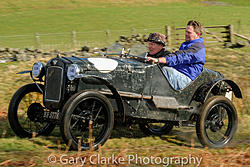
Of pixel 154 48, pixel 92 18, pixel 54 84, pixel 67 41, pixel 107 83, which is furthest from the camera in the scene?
pixel 92 18

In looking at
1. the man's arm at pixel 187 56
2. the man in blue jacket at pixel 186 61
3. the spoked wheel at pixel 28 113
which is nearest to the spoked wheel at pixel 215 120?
the man in blue jacket at pixel 186 61

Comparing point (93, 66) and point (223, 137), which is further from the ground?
point (93, 66)

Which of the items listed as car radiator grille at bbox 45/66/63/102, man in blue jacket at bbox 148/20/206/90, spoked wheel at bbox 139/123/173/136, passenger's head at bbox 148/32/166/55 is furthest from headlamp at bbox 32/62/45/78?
spoked wheel at bbox 139/123/173/136

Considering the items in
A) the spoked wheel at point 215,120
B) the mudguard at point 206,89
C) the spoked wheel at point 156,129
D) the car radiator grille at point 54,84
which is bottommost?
the spoked wheel at point 156,129

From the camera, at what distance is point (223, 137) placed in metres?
6.10

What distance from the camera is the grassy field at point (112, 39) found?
187 inches

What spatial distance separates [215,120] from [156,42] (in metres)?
1.64

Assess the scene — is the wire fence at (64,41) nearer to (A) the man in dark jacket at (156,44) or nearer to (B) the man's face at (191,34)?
(A) the man in dark jacket at (156,44)

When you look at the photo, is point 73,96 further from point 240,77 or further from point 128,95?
point 240,77

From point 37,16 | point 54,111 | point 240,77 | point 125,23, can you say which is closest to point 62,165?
point 54,111

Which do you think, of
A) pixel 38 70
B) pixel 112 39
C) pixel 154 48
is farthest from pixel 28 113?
pixel 112 39

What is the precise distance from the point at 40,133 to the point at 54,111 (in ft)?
2.69

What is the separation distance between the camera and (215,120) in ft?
19.8

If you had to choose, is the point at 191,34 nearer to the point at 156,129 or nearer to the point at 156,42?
the point at 156,42
